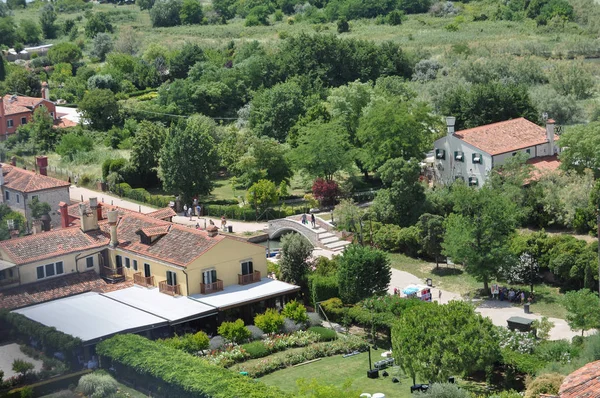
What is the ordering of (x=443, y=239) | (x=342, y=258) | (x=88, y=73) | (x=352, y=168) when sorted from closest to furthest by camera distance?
(x=342, y=258) → (x=443, y=239) → (x=352, y=168) → (x=88, y=73)

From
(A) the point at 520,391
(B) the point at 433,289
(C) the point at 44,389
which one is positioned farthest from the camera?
(B) the point at 433,289

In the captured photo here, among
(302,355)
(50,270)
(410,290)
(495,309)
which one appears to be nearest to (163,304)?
(50,270)

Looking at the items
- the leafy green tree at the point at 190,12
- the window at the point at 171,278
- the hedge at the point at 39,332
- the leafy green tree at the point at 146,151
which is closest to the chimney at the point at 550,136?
the leafy green tree at the point at 146,151

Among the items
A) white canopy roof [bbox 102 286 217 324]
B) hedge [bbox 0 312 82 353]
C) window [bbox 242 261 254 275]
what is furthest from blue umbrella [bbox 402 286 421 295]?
hedge [bbox 0 312 82 353]

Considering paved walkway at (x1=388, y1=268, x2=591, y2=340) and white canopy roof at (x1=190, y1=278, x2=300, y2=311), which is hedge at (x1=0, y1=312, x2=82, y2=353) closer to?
white canopy roof at (x1=190, y1=278, x2=300, y2=311)

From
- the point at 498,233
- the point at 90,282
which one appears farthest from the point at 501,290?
the point at 90,282

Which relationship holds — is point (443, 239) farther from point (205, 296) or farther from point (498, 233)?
point (205, 296)
